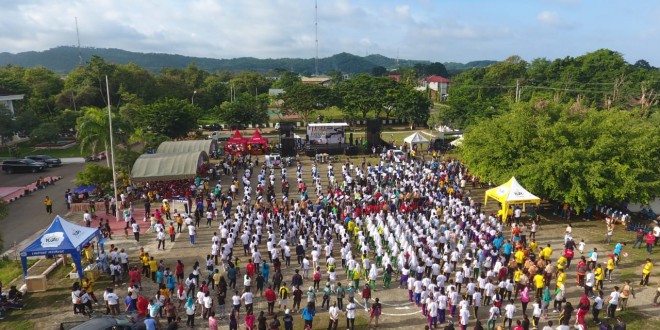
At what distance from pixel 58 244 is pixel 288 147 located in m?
23.2

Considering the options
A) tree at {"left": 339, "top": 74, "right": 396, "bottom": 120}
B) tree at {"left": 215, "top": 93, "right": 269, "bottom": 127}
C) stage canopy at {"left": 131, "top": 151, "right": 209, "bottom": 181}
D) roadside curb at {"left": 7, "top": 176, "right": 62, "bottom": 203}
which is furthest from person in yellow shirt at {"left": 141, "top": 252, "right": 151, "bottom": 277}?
tree at {"left": 339, "top": 74, "right": 396, "bottom": 120}

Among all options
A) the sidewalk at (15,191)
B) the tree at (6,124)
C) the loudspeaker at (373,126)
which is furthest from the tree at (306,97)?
the sidewalk at (15,191)

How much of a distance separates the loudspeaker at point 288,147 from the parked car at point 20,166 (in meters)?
18.6

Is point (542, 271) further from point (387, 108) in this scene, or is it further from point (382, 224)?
point (387, 108)

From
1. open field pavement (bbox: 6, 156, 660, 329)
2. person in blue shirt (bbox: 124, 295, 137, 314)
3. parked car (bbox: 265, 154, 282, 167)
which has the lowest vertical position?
open field pavement (bbox: 6, 156, 660, 329)

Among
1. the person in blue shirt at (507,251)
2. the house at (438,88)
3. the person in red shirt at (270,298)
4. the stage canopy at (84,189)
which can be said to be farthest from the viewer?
the house at (438,88)

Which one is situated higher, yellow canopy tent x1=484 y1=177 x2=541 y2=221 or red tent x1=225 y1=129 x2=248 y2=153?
red tent x1=225 y1=129 x2=248 y2=153

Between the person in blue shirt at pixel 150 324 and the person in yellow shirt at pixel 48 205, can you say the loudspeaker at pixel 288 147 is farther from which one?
the person in blue shirt at pixel 150 324

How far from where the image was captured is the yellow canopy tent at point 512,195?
64.8ft

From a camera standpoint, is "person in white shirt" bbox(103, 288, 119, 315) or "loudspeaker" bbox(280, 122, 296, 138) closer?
"person in white shirt" bbox(103, 288, 119, 315)

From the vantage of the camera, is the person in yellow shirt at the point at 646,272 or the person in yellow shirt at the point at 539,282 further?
the person in yellow shirt at the point at 646,272

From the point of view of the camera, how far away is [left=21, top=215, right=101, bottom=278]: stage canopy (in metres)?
14.0

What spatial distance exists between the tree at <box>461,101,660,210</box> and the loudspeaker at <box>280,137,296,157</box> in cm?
1698

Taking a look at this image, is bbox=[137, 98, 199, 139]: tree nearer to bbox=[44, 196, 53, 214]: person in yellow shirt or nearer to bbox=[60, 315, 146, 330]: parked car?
bbox=[44, 196, 53, 214]: person in yellow shirt
